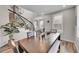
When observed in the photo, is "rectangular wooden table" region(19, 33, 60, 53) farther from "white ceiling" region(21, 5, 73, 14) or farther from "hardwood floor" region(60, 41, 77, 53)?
"white ceiling" region(21, 5, 73, 14)

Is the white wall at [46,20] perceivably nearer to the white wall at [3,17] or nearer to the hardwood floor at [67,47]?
the hardwood floor at [67,47]

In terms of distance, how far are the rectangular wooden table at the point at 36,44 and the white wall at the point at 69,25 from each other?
0.46 ft

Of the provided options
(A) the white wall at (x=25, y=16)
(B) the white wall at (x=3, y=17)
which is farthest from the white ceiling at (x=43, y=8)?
(B) the white wall at (x=3, y=17)

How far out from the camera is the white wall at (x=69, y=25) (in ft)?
5.39

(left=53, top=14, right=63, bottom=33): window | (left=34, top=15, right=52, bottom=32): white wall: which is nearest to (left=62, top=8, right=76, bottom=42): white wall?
(left=53, top=14, right=63, bottom=33): window

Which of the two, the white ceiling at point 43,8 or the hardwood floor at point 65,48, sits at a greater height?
the white ceiling at point 43,8

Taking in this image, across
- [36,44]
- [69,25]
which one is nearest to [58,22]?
[69,25]

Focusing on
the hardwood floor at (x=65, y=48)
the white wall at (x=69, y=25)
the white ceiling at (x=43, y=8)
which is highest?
the white ceiling at (x=43, y=8)

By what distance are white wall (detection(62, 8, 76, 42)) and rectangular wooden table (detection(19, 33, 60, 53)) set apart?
139 mm

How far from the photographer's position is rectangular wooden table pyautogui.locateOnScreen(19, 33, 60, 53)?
65.0 inches

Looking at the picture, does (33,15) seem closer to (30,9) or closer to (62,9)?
(30,9)

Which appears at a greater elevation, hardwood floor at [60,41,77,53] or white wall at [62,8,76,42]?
white wall at [62,8,76,42]

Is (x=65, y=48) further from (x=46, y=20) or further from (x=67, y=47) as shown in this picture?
(x=46, y=20)
